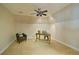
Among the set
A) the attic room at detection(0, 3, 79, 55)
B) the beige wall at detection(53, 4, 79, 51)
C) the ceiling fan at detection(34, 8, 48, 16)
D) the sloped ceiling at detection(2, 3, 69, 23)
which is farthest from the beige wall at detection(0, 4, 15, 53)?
the beige wall at detection(53, 4, 79, 51)

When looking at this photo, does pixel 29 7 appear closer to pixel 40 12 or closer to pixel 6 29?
pixel 40 12

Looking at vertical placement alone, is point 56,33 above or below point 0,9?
below

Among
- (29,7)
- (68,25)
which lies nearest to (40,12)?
(29,7)

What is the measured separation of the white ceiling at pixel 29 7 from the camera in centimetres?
262

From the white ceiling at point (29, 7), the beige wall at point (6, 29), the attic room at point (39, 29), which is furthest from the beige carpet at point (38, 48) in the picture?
the white ceiling at point (29, 7)

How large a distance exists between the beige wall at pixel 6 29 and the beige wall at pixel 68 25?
0.87m

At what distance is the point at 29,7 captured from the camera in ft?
8.67

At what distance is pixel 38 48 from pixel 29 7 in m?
0.82

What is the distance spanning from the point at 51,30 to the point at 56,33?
0.11m

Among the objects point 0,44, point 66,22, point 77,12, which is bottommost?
point 0,44

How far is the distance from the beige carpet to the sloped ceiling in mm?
458

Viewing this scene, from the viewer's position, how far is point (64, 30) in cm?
271
